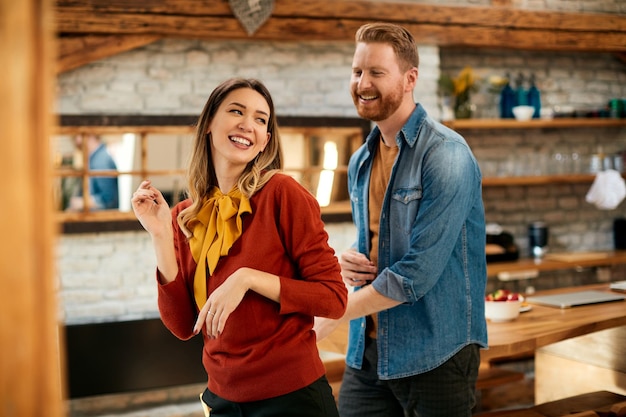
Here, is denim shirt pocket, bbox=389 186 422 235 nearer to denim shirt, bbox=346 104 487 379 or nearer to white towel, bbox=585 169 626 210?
denim shirt, bbox=346 104 487 379

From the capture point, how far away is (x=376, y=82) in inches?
88.4

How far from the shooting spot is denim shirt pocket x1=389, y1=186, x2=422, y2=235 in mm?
2207

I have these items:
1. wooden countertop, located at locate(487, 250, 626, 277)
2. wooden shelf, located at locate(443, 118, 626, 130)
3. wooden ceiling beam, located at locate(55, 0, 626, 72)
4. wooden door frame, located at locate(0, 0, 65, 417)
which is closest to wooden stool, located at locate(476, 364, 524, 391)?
wooden countertop, located at locate(487, 250, 626, 277)

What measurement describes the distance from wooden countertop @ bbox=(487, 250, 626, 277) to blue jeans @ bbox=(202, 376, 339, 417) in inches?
179

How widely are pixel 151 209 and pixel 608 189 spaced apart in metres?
5.87

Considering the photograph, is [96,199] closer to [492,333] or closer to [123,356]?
[123,356]

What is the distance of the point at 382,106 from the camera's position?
227 centimetres

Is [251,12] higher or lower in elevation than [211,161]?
higher

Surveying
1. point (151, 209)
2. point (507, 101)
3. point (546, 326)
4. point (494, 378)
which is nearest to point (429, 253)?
point (151, 209)

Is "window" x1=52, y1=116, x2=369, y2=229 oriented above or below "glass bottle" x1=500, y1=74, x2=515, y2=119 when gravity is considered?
below

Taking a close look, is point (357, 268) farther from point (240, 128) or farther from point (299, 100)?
Result: point (299, 100)

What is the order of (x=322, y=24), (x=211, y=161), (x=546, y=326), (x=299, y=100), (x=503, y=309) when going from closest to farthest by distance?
1. (x=211, y=161)
2. (x=546, y=326)
3. (x=503, y=309)
4. (x=322, y=24)
5. (x=299, y=100)

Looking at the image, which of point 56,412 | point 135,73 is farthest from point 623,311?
point 135,73

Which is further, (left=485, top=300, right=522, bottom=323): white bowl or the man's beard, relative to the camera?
(left=485, top=300, right=522, bottom=323): white bowl
